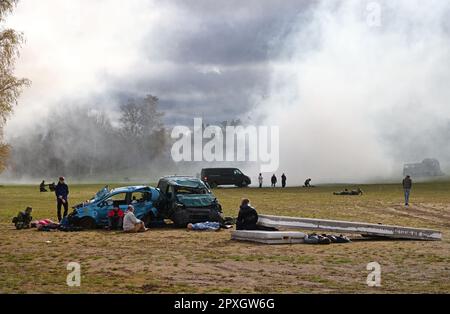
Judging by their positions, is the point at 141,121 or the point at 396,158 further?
the point at 141,121

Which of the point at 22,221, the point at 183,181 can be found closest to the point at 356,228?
the point at 183,181

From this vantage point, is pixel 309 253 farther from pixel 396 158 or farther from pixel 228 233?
pixel 396 158

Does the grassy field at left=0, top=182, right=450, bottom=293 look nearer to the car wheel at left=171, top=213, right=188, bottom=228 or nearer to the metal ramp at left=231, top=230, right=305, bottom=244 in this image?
the metal ramp at left=231, top=230, right=305, bottom=244

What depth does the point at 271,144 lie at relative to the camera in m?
112

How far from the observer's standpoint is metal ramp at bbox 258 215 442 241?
23.0 m

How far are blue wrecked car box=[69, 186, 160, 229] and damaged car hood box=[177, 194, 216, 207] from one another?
1.18 m

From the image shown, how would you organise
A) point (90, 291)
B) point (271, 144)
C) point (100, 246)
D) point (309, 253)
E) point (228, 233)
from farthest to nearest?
point (271, 144) < point (228, 233) < point (100, 246) < point (309, 253) < point (90, 291)

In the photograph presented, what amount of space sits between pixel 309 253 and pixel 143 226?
8373 mm

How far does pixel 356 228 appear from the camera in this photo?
23.9 m

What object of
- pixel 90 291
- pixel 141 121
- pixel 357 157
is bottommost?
pixel 90 291

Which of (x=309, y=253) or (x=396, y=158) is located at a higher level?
(x=396, y=158)

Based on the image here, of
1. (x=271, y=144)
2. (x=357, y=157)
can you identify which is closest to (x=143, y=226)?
(x=357, y=157)

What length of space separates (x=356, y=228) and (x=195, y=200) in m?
6.96

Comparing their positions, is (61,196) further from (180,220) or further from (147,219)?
(180,220)
